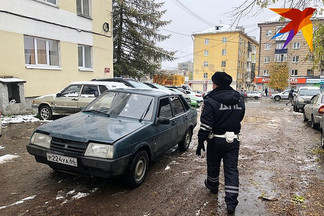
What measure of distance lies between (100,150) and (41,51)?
35.3 ft

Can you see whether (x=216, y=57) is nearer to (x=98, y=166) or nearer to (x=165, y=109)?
(x=165, y=109)

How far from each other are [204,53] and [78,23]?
46679 millimetres

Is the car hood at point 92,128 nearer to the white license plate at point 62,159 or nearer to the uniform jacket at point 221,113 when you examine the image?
the white license plate at point 62,159

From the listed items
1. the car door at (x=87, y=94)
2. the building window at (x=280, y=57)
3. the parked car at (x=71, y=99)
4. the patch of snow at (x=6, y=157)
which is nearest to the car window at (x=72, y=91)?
the parked car at (x=71, y=99)

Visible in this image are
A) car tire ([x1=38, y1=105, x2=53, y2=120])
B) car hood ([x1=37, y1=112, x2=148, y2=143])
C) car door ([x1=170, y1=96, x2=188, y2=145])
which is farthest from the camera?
car tire ([x1=38, y1=105, x2=53, y2=120])

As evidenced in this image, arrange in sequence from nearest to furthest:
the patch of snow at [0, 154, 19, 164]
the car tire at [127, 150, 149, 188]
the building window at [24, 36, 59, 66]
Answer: the car tire at [127, 150, 149, 188] < the patch of snow at [0, 154, 19, 164] < the building window at [24, 36, 59, 66]

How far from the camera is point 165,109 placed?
16.2 feet

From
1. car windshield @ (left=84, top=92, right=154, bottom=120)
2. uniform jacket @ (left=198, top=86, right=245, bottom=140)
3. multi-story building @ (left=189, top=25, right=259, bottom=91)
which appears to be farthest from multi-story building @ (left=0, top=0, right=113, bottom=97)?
multi-story building @ (left=189, top=25, right=259, bottom=91)

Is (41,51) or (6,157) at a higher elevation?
(41,51)

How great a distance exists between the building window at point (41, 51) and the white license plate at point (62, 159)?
31.6ft

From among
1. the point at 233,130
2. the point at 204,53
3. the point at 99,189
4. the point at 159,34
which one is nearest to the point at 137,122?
the point at 99,189

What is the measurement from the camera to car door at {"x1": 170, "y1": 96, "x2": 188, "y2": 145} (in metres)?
5.29

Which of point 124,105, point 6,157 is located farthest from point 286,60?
point 6,157

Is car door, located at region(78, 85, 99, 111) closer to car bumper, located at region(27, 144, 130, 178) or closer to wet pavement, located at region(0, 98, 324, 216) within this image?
wet pavement, located at region(0, 98, 324, 216)
